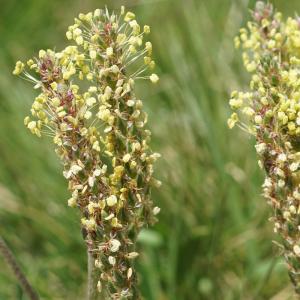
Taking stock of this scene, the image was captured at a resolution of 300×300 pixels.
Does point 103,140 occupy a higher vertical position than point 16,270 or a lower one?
higher

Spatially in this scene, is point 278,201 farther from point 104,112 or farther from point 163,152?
point 163,152

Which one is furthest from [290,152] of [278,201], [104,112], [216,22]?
[216,22]

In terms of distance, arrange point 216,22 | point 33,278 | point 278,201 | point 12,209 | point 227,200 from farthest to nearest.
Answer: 1. point 216,22
2. point 12,209
3. point 227,200
4. point 33,278
5. point 278,201

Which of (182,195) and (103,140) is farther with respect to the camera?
(182,195)

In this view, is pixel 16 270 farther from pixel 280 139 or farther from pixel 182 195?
pixel 182 195

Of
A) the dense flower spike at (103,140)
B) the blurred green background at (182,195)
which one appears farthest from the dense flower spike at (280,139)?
the blurred green background at (182,195)

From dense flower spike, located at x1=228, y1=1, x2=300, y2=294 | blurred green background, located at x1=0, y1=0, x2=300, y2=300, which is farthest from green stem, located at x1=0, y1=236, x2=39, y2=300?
dense flower spike, located at x1=228, y1=1, x2=300, y2=294

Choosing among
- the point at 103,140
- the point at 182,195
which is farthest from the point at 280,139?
the point at 182,195
